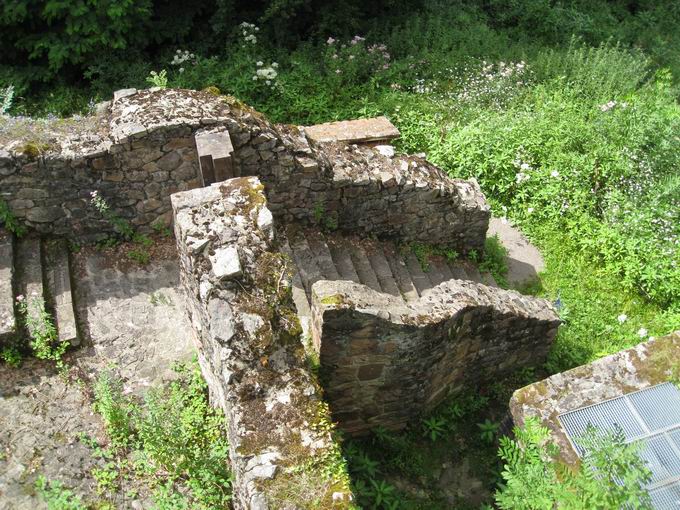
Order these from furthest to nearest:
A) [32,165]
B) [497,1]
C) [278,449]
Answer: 1. [497,1]
2. [32,165]
3. [278,449]

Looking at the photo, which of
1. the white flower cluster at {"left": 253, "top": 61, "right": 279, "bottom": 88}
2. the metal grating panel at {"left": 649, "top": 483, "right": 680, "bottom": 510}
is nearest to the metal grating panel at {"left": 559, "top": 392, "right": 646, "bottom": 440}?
the metal grating panel at {"left": 649, "top": 483, "right": 680, "bottom": 510}

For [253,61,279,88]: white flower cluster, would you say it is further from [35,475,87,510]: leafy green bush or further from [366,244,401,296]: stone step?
[35,475,87,510]: leafy green bush

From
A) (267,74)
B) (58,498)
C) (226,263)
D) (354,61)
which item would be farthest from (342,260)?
(354,61)

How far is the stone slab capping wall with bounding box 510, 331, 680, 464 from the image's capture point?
213 inches

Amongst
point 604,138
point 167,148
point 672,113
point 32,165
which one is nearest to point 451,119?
point 604,138

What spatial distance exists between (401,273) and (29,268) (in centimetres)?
420

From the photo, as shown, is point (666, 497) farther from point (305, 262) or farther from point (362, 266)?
point (305, 262)

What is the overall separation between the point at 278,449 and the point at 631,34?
1360 cm

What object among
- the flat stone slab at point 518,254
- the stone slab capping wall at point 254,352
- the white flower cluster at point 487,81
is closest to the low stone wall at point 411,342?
the stone slab capping wall at point 254,352

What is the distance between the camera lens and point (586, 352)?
25.2 feet

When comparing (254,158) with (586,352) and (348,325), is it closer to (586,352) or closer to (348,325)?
(348,325)

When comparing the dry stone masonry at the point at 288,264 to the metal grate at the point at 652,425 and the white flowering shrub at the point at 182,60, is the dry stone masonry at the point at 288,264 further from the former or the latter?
the white flowering shrub at the point at 182,60

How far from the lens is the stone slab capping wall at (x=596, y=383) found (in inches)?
213

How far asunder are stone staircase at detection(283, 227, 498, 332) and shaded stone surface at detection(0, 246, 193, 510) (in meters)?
1.42
